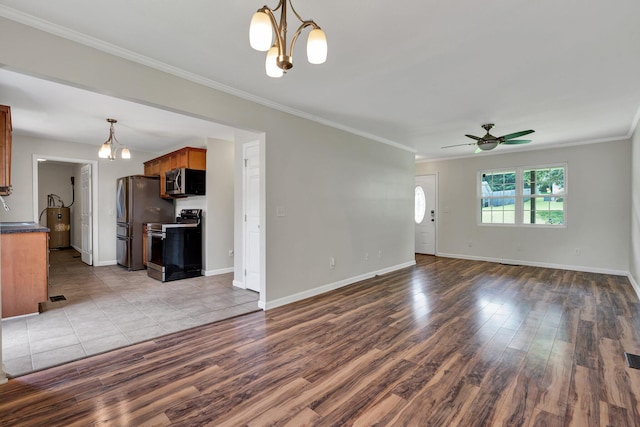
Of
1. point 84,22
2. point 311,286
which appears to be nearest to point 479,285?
point 311,286

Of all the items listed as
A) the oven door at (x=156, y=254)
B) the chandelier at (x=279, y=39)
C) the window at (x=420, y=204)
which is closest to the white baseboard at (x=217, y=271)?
the oven door at (x=156, y=254)

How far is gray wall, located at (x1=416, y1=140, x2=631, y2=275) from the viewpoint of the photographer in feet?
17.4

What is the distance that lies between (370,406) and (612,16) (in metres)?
3.00

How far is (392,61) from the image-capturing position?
2588 mm

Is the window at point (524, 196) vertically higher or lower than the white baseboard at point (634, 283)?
higher

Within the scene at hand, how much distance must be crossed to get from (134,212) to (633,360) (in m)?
7.18

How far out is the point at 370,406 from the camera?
1837 millimetres

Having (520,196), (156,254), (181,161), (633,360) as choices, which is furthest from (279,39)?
(520,196)

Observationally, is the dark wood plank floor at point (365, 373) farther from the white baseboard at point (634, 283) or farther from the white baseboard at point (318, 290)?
the white baseboard at point (634, 283)

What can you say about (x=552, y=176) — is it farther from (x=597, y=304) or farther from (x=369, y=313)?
(x=369, y=313)

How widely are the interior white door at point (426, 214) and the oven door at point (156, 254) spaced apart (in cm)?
604

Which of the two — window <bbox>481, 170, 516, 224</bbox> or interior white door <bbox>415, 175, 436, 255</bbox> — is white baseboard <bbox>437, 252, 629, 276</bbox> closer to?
interior white door <bbox>415, 175, 436, 255</bbox>

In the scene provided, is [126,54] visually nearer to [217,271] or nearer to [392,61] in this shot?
[392,61]

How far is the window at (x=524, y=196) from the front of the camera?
19.6 feet
